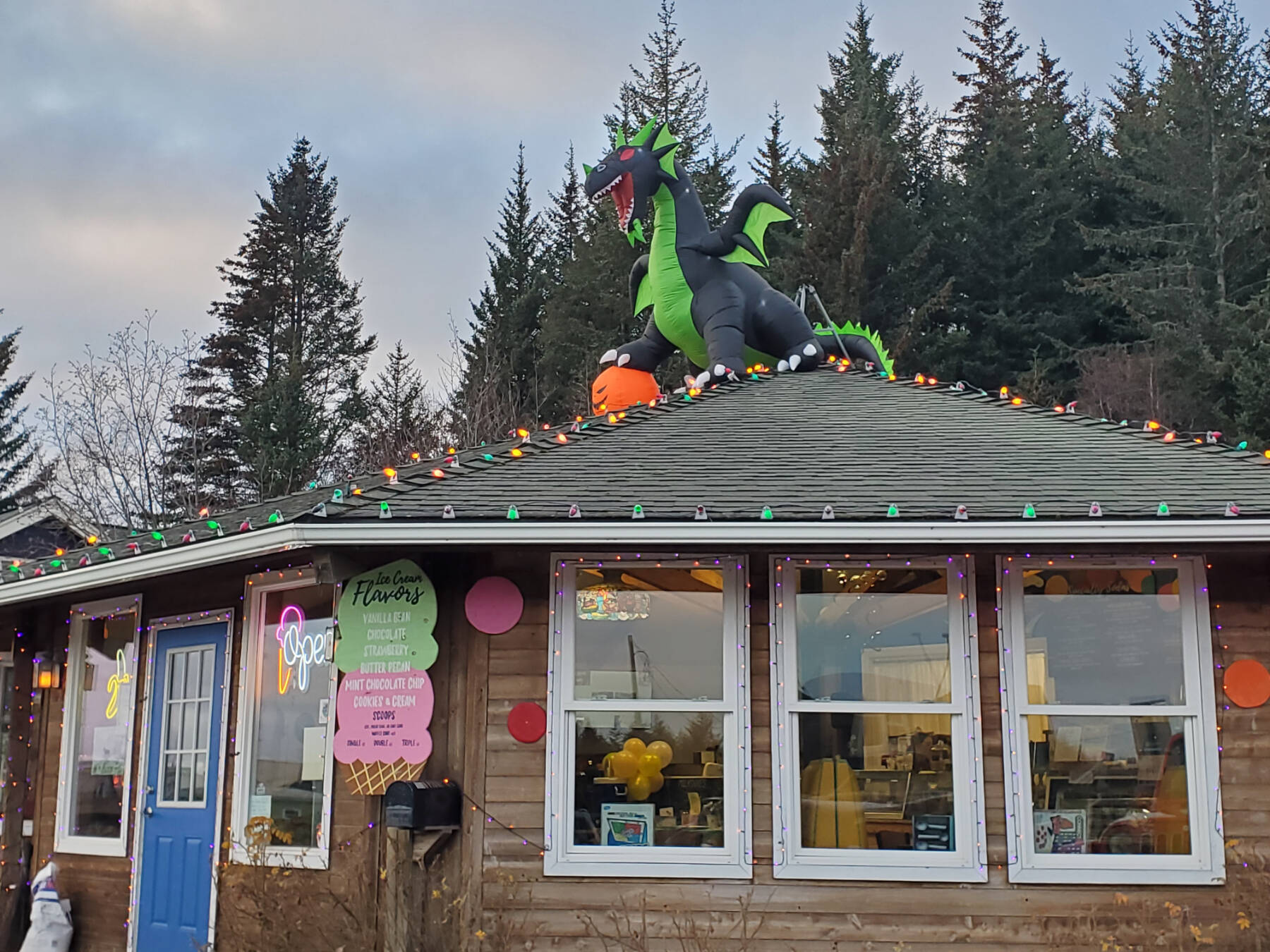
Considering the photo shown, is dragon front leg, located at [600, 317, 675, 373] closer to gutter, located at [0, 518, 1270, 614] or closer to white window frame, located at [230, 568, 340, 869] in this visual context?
white window frame, located at [230, 568, 340, 869]

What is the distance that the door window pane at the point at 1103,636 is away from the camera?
6.38 meters

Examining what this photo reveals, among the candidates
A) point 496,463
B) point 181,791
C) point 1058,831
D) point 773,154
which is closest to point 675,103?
point 773,154

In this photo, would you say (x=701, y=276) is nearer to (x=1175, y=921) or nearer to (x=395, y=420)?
(x=1175, y=921)

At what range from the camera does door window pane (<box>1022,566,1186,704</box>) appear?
6.38m

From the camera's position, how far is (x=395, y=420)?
28.2m

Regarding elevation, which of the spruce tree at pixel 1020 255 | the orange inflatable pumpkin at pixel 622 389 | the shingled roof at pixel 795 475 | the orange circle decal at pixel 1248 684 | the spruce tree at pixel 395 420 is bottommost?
the orange circle decal at pixel 1248 684

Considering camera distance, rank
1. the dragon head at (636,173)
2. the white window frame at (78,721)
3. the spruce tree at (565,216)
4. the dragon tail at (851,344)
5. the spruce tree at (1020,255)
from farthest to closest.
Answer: the spruce tree at (565,216), the spruce tree at (1020,255), the dragon tail at (851,344), the dragon head at (636,173), the white window frame at (78,721)

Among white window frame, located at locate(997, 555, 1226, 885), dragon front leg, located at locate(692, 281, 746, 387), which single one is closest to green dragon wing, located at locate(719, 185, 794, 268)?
dragon front leg, located at locate(692, 281, 746, 387)

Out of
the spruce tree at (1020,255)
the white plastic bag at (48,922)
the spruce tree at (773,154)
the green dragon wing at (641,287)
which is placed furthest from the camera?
the spruce tree at (773,154)

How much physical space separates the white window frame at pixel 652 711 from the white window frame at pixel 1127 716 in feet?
4.29

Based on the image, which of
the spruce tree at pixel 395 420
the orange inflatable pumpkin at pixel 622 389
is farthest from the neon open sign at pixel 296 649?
the spruce tree at pixel 395 420

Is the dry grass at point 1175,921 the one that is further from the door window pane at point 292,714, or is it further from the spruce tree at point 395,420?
the spruce tree at point 395,420

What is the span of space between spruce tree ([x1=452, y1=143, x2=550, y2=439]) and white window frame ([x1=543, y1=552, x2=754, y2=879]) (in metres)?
17.5

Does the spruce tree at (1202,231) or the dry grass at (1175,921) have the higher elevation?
the spruce tree at (1202,231)
